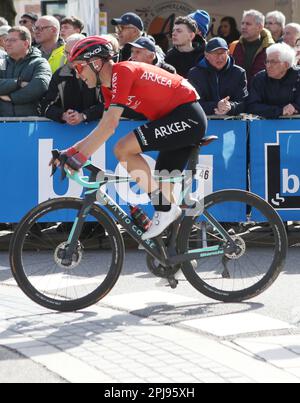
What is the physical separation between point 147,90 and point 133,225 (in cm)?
101

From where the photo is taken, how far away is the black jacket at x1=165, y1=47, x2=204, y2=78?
38.1 feet

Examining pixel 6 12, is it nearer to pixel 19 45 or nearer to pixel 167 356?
pixel 19 45

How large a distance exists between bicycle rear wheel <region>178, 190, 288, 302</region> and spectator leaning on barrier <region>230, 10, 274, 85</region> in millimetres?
4811

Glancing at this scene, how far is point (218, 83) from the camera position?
34.8 feet

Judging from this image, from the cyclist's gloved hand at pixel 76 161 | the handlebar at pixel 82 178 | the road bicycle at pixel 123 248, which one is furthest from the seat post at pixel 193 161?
the cyclist's gloved hand at pixel 76 161

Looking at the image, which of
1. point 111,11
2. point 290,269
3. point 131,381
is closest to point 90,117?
point 290,269

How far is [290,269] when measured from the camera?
9.17 m

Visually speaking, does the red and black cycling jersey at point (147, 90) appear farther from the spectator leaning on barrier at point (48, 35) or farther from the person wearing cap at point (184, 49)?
the spectator leaning on barrier at point (48, 35)

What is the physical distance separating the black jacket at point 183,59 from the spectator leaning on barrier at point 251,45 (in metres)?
0.82

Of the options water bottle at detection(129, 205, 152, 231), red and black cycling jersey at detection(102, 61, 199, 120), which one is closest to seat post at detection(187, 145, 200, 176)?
red and black cycling jersey at detection(102, 61, 199, 120)

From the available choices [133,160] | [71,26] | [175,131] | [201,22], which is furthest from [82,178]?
[201,22]

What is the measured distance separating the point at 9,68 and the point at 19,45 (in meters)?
0.27

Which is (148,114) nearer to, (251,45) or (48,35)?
(48,35)

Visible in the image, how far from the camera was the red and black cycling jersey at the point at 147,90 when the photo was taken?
23.2 ft
